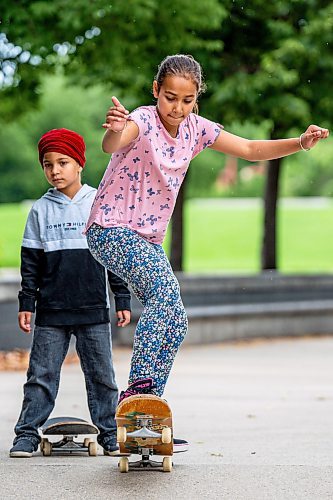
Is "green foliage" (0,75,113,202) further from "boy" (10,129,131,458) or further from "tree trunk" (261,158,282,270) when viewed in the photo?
"boy" (10,129,131,458)

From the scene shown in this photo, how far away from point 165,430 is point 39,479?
1.92ft

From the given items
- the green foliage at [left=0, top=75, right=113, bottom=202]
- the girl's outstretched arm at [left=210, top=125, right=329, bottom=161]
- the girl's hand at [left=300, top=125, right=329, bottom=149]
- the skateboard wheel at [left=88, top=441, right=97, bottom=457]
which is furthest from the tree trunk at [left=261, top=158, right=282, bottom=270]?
the green foliage at [left=0, top=75, right=113, bottom=202]

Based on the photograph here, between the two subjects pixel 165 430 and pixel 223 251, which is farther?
pixel 223 251

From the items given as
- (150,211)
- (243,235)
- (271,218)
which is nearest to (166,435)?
(150,211)

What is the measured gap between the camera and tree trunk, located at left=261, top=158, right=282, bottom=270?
64.9ft

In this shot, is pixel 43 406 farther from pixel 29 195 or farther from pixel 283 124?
pixel 29 195

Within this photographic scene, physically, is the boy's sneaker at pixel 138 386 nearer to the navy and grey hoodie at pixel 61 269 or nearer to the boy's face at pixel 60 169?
the navy and grey hoodie at pixel 61 269

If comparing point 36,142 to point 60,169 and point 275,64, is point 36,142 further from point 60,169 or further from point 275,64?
point 60,169

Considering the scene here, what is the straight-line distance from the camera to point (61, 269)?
5.56 metres

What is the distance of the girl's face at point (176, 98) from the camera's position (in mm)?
4785

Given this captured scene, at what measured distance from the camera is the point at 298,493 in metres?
4.45

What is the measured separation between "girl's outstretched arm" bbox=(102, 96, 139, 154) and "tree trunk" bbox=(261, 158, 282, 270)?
49.9 feet

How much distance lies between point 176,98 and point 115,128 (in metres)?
0.44

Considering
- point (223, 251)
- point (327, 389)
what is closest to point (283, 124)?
point (327, 389)
